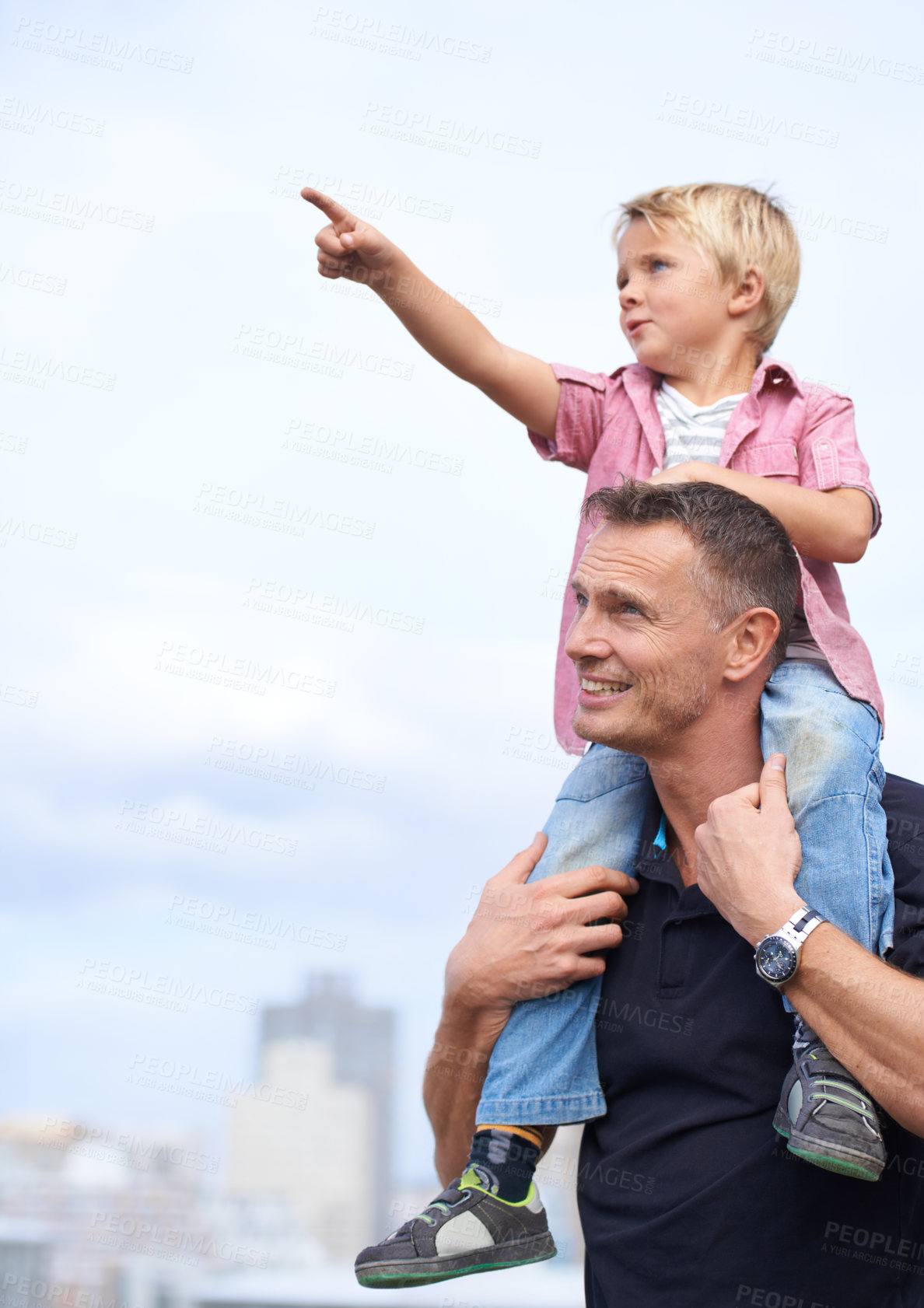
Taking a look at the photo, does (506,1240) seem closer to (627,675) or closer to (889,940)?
(889,940)

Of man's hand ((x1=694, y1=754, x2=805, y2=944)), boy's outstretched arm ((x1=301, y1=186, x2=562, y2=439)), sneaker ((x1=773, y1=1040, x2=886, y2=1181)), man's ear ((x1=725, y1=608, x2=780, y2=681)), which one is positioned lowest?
sneaker ((x1=773, y1=1040, x2=886, y2=1181))

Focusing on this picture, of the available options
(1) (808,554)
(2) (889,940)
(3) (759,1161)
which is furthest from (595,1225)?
(1) (808,554)

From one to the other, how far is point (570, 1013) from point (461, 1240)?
18.0 inches

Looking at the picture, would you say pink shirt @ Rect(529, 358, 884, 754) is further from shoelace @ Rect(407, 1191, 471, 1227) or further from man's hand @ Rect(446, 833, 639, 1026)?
shoelace @ Rect(407, 1191, 471, 1227)

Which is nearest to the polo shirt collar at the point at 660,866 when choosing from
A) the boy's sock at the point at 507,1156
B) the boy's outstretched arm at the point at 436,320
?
the boy's sock at the point at 507,1156

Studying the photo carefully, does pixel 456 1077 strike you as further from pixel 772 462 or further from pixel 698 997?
pixel 772 462

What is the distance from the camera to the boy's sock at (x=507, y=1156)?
2.21 metres

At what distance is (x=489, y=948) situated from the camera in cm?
239

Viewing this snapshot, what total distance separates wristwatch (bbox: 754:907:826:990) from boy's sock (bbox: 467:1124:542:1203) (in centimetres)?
65

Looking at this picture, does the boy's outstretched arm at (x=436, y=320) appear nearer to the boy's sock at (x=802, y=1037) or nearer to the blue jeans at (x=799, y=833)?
the blue jeans at (x=799, y=833)

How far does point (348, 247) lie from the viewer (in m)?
2.53

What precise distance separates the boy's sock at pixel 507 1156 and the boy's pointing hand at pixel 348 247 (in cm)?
180

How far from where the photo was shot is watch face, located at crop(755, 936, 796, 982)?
190cm

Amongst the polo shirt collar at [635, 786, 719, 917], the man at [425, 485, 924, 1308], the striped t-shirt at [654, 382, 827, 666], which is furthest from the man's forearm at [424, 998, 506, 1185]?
the striped t-shirt at [654, 382, 827, 666]
